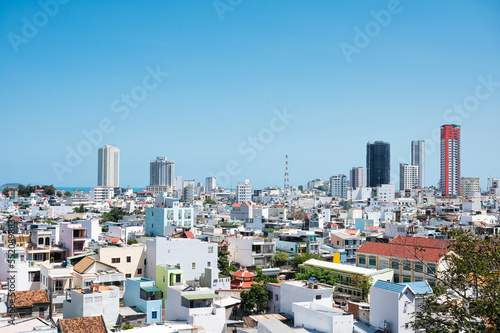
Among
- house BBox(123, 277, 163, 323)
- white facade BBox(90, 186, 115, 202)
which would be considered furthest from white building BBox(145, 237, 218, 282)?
white facade BBox(90, 186, 115, 202)

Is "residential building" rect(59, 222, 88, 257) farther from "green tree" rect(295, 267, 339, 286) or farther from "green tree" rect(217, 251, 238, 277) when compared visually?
"green tree" rect(295, 267, 339, 286)

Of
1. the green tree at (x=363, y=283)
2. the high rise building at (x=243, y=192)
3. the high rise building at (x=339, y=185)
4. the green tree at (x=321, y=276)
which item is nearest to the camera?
the green tree at (x=363, y=283)

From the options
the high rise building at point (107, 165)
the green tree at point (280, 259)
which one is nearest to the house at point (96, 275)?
the green tree at point (280, 259)

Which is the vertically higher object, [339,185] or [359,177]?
[359,177]

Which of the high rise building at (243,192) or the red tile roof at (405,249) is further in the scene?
the high rise building at (243,192)

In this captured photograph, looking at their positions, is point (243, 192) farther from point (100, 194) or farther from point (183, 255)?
point (183, 255)

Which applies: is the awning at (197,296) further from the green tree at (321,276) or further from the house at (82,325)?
the green tree at (321,276)

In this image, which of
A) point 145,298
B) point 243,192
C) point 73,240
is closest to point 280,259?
point 73,240
